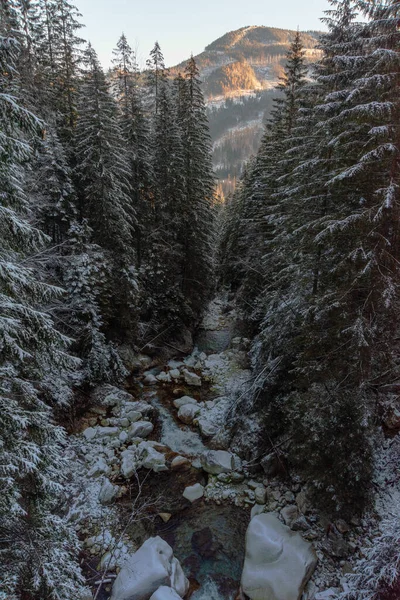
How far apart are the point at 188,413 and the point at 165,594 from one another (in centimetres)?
731

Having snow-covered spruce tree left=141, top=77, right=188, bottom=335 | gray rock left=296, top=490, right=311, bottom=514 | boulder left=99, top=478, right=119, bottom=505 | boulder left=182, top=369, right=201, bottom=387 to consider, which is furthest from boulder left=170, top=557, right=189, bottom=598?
snow-covered spruce tree left=141, top=77, right=188, bottom=335

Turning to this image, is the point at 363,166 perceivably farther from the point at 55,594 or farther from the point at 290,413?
the point at 55,594

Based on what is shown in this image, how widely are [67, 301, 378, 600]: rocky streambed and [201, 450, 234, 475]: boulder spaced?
1.4 inches

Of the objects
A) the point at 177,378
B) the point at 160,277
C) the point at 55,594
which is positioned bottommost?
the point at 177,378

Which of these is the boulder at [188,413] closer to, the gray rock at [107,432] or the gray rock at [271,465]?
the gray rock at [107,432]

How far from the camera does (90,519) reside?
29.5ft

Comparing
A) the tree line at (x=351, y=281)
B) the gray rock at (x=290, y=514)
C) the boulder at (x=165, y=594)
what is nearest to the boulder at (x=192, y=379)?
the tree line at (x=351, y=281)

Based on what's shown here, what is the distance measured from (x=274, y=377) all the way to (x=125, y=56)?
2409 cm

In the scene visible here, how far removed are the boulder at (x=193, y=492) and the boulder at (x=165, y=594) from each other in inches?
121

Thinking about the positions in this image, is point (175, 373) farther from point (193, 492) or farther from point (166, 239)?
point (166, 239)

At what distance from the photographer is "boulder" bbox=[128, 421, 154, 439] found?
1234 centimetres

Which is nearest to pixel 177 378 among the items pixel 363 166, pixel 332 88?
pixel 363 166

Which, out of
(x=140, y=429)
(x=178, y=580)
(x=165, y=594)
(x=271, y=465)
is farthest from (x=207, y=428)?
(x=165, y=594)

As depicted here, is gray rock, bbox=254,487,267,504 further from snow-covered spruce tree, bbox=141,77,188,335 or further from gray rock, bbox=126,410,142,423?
snow-covered spruce tree, bbox=141,77,188,335
